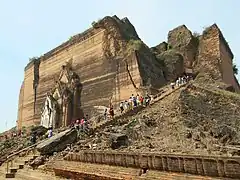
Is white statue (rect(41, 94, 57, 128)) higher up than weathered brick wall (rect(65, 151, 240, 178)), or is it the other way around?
white statue (rect(41, 94, 57, 128))

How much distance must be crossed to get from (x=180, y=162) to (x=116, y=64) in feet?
50.8

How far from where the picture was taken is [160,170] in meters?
6.57

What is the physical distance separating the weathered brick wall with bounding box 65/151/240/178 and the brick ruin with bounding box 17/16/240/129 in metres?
11.1

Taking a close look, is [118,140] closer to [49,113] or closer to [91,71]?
[91,71]

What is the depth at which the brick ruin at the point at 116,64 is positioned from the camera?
20.4 metres

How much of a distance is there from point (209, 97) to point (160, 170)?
8948 millimetres

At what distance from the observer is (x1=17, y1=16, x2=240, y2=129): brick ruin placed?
804 inches

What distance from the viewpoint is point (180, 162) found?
241 inches

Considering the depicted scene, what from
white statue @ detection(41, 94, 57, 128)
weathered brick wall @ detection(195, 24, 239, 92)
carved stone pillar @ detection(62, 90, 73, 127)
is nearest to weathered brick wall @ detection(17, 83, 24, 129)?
white statue @ detection(41, 94, 57, 128)

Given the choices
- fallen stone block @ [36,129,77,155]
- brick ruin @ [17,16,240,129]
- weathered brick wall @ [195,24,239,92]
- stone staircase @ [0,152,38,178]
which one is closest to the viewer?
stone staircase @ [0,152,38,178]

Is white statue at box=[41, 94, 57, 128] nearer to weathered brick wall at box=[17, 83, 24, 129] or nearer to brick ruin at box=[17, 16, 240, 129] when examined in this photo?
brick ruin at box=[17, 16, 240, 129]

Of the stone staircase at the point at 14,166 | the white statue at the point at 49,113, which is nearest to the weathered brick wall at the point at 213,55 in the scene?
the white statue at the point at 49,113

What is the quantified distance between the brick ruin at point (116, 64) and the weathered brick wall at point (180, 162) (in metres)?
11.1

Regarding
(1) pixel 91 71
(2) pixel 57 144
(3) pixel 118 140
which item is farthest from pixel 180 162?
(1) pixel 91 71
